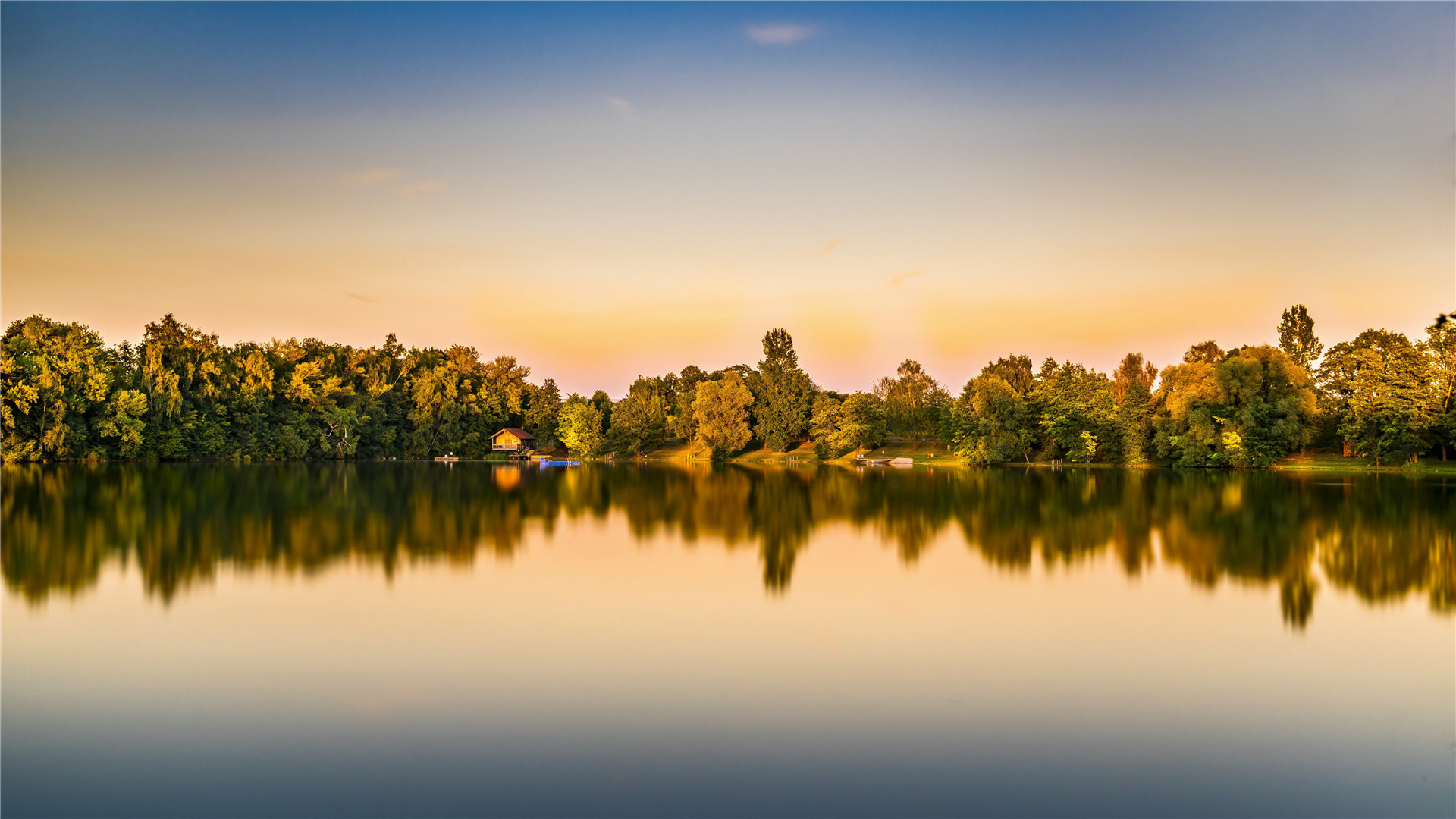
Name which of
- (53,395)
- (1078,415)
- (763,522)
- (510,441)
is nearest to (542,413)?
(510,441)

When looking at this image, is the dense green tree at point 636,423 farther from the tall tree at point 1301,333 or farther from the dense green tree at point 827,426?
the tall tree at point 1301,333

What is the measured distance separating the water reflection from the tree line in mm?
14716

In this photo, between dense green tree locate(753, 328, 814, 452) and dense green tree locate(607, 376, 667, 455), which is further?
dense green tree locate(607, 376, 667, 455)

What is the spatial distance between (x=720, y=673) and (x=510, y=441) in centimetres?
8840

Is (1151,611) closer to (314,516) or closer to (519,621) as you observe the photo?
(519,621)

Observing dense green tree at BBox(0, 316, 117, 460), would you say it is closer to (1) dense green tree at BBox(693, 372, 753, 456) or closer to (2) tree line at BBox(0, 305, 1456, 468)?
(2) tree line at BBox(0, 305, 1456, 468)

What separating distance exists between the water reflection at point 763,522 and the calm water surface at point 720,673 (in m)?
0.23

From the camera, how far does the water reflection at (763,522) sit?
1650 centimetres

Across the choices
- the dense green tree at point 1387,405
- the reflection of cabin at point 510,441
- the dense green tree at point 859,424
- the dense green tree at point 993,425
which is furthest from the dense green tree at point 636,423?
the dense green tree at point 1387,405

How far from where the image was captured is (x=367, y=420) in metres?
82.9

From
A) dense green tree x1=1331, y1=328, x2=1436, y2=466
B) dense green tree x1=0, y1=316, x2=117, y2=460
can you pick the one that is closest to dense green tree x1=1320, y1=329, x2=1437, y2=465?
dense green tree x1=1331, y1=328, x2=1436, y2=466

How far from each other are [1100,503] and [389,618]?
27023 mm

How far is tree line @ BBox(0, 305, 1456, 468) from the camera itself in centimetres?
5791

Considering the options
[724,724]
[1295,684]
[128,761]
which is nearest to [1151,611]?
[1295,684]
